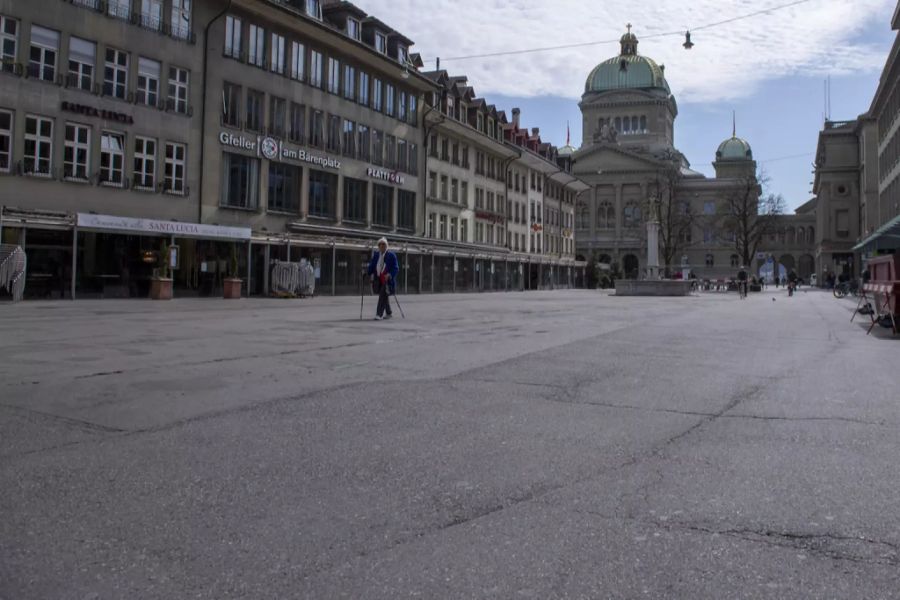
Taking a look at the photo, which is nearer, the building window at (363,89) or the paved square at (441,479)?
the paved square at (441,479)

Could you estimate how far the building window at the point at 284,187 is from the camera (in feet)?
120

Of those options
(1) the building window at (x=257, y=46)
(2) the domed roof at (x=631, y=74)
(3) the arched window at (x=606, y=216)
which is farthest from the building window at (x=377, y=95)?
(2) the domed roof at (x=631, y=74)

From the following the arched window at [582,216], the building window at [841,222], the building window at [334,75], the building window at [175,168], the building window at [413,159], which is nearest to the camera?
the building window at [175,168]

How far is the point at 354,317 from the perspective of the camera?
1894 centimetres

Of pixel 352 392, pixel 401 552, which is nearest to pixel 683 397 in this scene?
pixel 352 392

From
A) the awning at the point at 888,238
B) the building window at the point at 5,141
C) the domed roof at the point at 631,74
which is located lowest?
the awning at the point at 888,238

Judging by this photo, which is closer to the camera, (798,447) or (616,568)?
(616,568)

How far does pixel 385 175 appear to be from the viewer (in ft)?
149

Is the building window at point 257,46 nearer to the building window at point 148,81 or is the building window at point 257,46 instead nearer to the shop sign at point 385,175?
the building window at point 148,81

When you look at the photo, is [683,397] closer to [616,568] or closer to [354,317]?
[616,568]

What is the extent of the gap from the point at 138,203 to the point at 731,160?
136672mm

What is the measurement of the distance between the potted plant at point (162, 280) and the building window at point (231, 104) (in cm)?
843

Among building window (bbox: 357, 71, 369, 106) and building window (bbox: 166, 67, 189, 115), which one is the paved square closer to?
building window (bbox: 166, 67, 189, 115)

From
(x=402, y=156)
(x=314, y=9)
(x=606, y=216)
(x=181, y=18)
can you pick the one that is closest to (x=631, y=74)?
(x=606, y=216)
